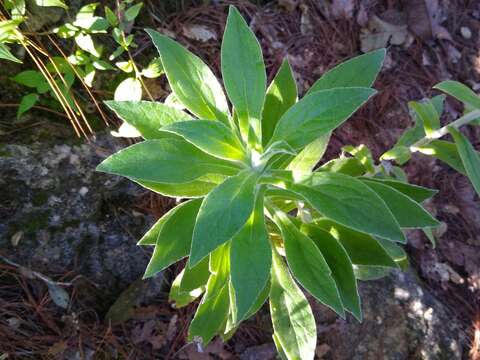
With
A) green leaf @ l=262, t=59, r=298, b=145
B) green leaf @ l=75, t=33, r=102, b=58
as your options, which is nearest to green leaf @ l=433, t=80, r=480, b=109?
green leaf @ l=262, t=59, r=298, b=145

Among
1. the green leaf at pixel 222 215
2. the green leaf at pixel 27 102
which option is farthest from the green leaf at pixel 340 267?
the green leaf at pixel 27 102

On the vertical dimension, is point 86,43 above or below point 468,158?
above

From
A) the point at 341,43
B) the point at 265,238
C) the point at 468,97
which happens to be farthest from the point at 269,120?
the point at 341,43

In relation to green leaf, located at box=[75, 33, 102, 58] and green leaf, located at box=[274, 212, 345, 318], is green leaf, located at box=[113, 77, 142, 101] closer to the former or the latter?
green leaf, located at box=[75, 33, 102, 58]

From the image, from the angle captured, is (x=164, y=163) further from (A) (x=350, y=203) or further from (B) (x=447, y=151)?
(B) (x=447, y=151)

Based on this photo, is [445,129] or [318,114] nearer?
[318,114]

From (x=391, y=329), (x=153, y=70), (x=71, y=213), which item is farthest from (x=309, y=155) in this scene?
(x=391, y=329)

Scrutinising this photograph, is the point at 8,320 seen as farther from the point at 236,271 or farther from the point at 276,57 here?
the point at 276,57
